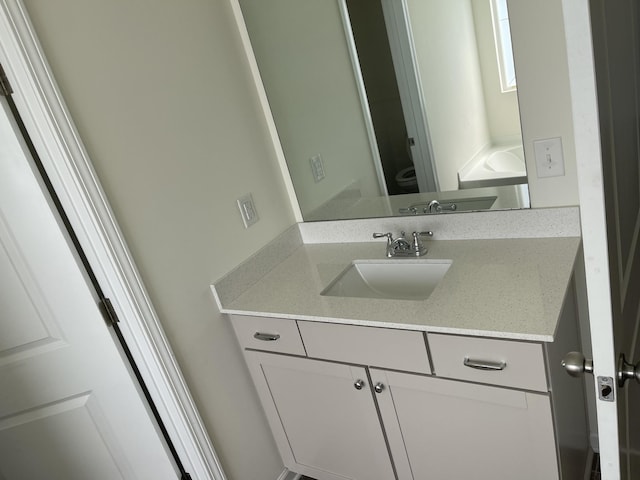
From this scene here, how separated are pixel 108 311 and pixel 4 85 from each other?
65cm

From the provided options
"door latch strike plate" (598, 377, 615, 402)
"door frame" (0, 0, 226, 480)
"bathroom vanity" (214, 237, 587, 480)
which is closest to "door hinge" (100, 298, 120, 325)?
"door frame" (0, 0, 226, 480)

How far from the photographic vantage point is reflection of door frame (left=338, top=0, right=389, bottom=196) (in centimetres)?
172

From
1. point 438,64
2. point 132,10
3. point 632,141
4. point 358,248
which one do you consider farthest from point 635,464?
point 132,10

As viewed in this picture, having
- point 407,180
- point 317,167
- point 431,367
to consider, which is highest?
point 317,167

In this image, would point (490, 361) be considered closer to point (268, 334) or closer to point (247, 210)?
point (268, 334)

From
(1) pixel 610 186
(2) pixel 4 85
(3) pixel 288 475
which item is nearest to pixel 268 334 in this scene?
(3) pixel 288 475

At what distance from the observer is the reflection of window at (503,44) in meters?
1.39

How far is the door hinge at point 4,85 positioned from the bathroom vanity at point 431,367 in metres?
0.90

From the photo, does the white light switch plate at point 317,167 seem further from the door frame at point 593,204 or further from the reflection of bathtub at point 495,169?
the door frame at point 593,204

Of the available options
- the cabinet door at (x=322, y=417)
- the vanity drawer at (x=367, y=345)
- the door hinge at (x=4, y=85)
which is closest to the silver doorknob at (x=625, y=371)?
the vanity drawer at (x=367, y=345)

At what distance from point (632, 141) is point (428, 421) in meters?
0.93

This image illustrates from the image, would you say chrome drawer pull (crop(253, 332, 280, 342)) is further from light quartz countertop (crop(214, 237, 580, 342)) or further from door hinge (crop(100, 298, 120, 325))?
Result: door hinge (crop(100, 298, 120, 325))

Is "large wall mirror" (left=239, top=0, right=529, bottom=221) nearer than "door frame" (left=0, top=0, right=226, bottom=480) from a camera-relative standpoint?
No

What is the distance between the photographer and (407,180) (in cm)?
179
